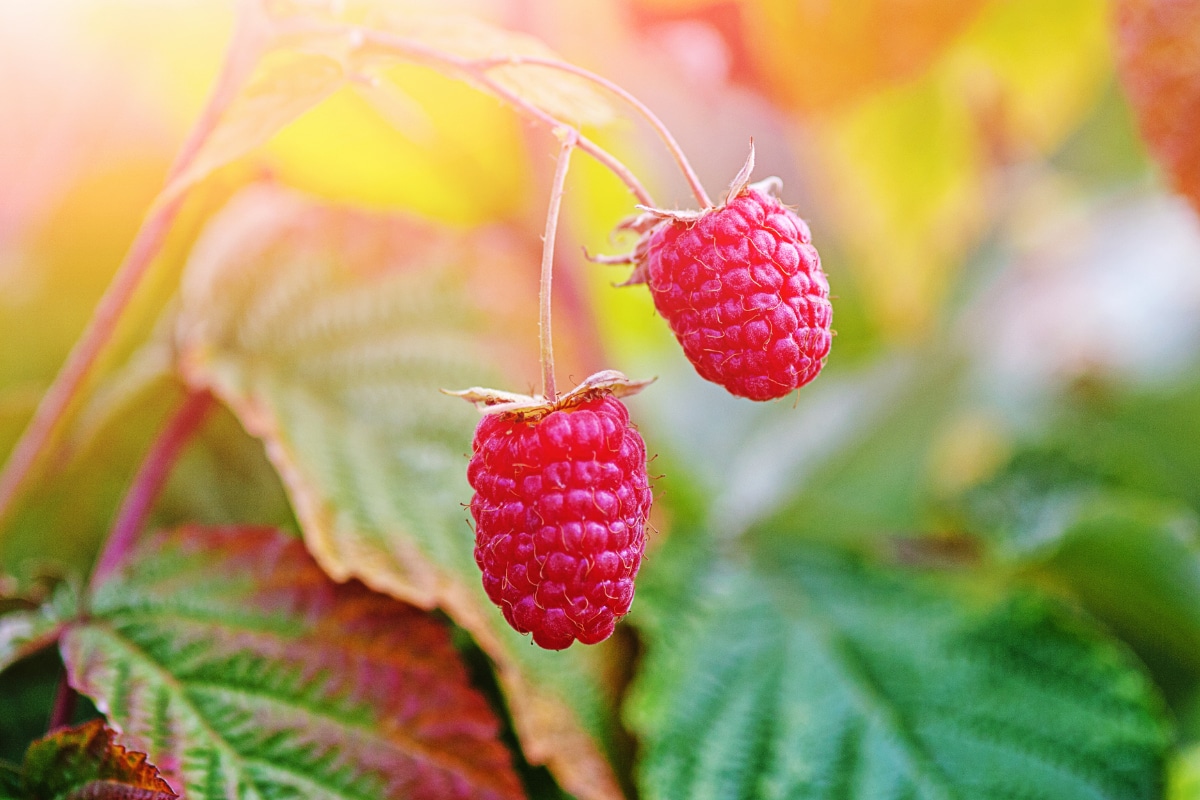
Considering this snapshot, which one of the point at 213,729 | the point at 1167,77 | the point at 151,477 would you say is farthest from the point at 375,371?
the point at 1167,77

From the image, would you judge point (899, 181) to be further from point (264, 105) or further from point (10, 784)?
point (10, 784)

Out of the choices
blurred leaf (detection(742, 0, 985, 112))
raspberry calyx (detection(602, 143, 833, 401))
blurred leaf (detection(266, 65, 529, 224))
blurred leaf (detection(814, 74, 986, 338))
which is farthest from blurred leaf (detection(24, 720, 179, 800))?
blurred leaf (detection(814, 74, 986, 338))

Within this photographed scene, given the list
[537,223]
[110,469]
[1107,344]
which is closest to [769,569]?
[537,223]

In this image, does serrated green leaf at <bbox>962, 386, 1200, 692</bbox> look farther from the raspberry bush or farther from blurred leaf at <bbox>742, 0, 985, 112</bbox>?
blurred leaf at <bbox>742, 0, 985, 112</bbox>

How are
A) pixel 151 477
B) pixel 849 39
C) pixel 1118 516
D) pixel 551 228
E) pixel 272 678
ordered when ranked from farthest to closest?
pixel 849 39 < pixel 1118 516 < pixel 151 477 < pixel 272 678 < pixel 551 228

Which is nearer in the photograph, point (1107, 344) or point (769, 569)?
point (769, 569)

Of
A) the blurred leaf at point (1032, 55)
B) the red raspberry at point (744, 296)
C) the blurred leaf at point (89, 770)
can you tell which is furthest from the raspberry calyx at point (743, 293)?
the blurred leaf at point (1032, 55)

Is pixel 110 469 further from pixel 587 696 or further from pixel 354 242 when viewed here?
pixel 587 696
